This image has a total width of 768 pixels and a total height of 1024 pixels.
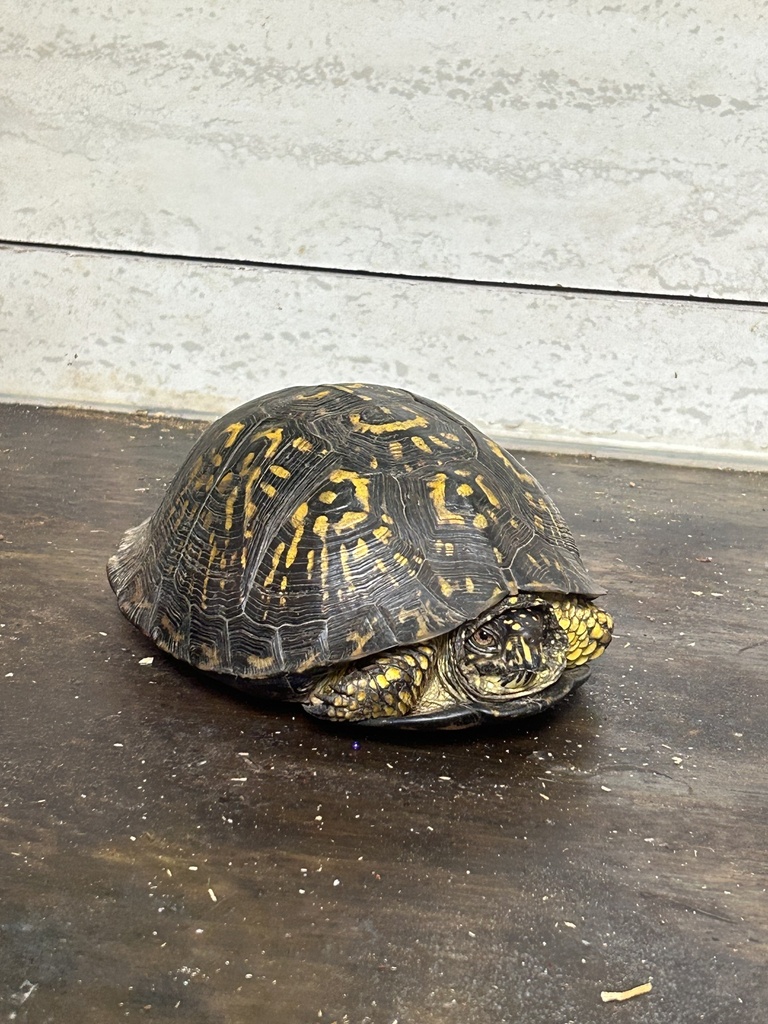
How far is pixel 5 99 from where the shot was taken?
19.2ft

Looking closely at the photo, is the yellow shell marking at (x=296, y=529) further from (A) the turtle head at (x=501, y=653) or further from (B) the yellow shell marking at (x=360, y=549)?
(A) the turtle head at (x=501, y=653)

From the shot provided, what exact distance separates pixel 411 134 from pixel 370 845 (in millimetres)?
4430

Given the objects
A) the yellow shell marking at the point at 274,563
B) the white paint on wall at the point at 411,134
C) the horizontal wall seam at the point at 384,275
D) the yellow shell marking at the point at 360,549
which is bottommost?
the yellow shell marking at the point at 274,563

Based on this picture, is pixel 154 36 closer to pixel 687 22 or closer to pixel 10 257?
pixel 10 257

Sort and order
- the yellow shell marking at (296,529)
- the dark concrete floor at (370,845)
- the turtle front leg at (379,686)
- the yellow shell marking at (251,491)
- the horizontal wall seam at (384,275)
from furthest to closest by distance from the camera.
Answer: the horizontal wall seam at (384,275) → the yellow shell marking at (251,491) → the yellow shell marking at (296,529) → the turtle front leg at (379,686) → the dark concrete floor at (370,845)

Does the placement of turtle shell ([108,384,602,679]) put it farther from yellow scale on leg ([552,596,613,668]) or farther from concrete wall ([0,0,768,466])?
concrete wall ([0,0,768,466])

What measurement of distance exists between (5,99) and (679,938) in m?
5.80

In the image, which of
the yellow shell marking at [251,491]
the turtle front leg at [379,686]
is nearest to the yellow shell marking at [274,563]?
the yellow shell marking at [251,491]

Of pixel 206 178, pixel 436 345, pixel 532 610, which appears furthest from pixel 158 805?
pixel 206 178

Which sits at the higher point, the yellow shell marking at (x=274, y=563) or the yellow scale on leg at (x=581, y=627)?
the yellow shell marking at (x=274, y=563)

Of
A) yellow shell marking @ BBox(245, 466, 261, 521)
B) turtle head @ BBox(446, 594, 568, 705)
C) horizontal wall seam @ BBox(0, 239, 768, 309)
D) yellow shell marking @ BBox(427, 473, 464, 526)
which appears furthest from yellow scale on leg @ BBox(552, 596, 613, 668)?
horizontal wall seam @ BBox(0, 239, 768, 309)

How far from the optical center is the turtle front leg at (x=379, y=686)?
8.28ft

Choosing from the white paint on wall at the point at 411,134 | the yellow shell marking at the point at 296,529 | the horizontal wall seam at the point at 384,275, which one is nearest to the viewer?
the yellow shell marking at the point at 296,529

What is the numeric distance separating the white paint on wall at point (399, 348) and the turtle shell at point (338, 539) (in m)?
2.88
